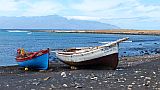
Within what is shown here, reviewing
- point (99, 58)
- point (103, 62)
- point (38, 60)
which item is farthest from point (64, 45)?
point (99, 58)

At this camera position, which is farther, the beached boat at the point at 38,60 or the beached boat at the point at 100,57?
the beached boat at the point at 38,60

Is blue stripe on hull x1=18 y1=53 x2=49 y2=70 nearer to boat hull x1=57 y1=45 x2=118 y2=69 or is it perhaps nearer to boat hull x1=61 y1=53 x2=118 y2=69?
boat hull x1=57 y1=45 x2=118 y2=69

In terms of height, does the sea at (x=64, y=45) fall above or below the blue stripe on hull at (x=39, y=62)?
below

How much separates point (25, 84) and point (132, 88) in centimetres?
586

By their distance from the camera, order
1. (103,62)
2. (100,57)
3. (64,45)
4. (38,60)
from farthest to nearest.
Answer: (64,45), (38,60), (103,62), (100,57)

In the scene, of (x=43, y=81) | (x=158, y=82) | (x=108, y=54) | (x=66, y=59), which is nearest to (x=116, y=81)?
(x=158, y=82)

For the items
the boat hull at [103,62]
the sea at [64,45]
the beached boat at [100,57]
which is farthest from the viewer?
the sea at [64,45]

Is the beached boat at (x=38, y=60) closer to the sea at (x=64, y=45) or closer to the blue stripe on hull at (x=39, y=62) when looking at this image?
the blue stripe on hull at (x=39, y=62)

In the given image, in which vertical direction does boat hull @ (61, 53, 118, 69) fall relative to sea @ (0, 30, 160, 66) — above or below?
above

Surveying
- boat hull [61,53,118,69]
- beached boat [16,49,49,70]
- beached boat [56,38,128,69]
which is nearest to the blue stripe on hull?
beached boat [16,49,49,70]

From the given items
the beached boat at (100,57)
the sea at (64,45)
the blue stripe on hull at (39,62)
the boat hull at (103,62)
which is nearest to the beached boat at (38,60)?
the blue stripe on hull at (39,62)

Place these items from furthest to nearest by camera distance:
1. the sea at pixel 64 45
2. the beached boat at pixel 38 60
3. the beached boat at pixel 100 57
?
the sea at pixel 64 45, the beached boat at pixel 38 60, the beached boat at pixel 100 57

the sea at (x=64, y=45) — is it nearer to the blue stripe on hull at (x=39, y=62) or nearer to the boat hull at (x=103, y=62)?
the blue stripe on hull at (x=39, y=62)

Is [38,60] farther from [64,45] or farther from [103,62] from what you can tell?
[64,45]
